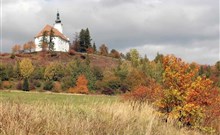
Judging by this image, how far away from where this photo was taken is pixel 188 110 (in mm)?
15477

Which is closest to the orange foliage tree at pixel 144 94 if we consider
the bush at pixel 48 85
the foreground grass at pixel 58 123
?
the foreground grass at pixel 58 123

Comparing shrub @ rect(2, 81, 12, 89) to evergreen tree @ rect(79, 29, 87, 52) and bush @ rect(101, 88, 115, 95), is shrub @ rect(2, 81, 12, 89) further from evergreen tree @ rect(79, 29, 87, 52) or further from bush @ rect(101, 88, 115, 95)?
evergreen tree @ rect(79, 29, 87, 52)

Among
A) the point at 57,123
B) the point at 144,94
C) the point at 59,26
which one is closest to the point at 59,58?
the point at 59,26

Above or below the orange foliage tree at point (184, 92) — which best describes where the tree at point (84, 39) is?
above

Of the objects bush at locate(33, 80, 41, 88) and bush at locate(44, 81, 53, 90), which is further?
bush at locate(33, 80, 41, 88)

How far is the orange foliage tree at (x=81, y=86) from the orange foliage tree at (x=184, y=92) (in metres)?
58.8

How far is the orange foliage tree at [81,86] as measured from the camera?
74750 millimetres

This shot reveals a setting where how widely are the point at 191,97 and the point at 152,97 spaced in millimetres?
3010

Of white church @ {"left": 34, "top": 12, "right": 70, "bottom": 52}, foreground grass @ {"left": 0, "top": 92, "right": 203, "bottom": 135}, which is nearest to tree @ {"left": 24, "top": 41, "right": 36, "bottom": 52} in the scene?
white church @ {"left": 34, "top": 12, "right": 70, "bottom": 52}

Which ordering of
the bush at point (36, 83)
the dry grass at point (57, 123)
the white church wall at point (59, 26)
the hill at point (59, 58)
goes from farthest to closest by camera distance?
the white church wall at point (59, 26)
the hill at point (59, 58)
the bush at point (36, 83)
the dry grass at point (57, 123)

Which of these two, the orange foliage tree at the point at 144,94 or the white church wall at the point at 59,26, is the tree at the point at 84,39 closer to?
the white church wall at the point at 59,26

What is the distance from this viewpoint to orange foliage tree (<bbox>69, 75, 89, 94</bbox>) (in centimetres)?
7475

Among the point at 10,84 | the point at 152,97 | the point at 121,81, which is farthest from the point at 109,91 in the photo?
the point at 152,97

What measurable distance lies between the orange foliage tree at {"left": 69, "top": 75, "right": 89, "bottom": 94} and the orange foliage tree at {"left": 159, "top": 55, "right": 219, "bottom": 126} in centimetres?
5876
